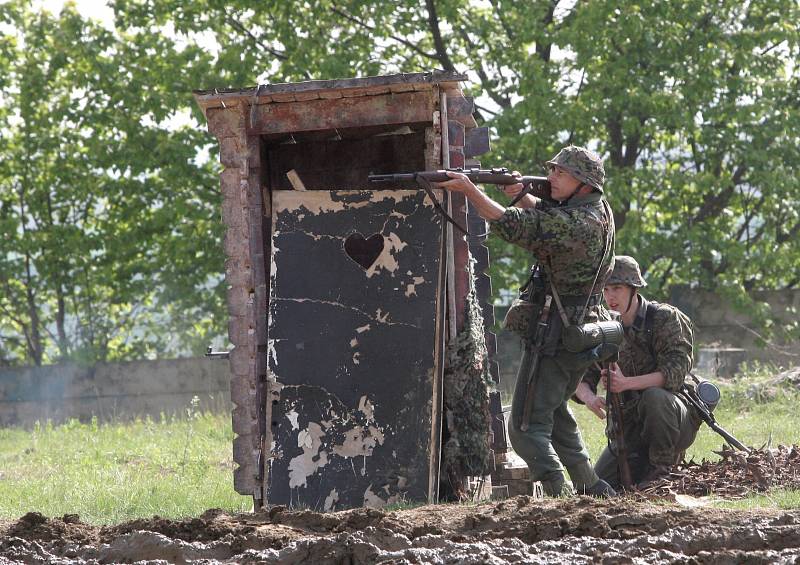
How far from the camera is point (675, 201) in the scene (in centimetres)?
1692

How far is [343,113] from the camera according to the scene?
6.60 meters

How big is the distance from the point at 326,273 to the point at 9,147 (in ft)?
43.6

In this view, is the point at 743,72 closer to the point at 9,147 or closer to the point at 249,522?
the point at 9,147

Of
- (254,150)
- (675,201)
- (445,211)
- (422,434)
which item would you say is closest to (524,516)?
(422,434)

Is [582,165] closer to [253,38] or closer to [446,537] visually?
[446,537]

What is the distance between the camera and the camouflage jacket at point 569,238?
5750mm

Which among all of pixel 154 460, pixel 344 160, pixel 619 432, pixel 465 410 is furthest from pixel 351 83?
pixel 154 460

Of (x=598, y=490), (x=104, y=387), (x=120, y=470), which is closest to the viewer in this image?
Result: (x=598, y=490)

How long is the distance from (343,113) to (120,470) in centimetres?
393

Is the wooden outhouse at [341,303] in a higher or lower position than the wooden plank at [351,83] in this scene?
lower

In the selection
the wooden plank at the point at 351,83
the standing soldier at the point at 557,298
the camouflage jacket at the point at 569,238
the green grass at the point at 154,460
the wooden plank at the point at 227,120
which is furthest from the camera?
the green grass at the point at 154,460

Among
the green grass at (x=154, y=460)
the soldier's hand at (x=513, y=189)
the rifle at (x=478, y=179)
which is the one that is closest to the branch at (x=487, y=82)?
the green grass at (x=154, y=460)

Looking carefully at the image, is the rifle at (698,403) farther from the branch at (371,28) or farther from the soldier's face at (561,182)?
the branch at (371,28)

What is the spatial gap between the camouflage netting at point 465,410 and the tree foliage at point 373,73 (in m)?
8.97
